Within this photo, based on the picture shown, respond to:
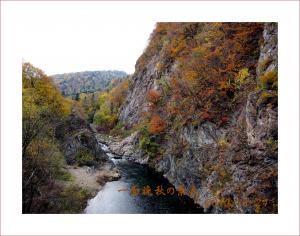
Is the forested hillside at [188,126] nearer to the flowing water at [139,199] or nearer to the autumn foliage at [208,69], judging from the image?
the autumn foliage at [208,69]

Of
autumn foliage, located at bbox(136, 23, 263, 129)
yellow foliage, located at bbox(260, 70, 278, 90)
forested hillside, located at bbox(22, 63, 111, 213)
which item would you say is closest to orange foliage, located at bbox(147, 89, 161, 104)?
autumn foliage, located at bbox(136, 23, 263, 129)

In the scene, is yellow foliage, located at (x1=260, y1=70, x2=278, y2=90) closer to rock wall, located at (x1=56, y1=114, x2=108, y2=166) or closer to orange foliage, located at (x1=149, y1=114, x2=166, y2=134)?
orange foliage, located at (x1=149, y1=114, x2=166, y2=134)

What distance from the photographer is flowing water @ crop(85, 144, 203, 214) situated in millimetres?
12367

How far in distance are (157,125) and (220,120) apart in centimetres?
479

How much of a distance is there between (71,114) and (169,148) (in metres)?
5.24

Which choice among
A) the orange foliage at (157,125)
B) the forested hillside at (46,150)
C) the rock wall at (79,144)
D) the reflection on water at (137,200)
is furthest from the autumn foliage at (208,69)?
the forested hillside at (46,150)

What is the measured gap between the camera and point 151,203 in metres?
12.9

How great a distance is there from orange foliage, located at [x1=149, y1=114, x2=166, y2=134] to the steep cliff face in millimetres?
62

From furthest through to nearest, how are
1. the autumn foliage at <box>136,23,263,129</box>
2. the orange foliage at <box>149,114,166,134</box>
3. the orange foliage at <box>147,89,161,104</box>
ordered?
the orange foliage at <box>147,89,161,104</box> < the orange foliage at <box>149,114,166,134</box> < the autumn foliage at <box>136,23,263,129</box>

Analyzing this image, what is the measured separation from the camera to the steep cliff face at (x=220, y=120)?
39.5 ft

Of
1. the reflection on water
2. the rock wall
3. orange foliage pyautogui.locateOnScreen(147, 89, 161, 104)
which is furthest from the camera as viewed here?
orange foliage pyautogui.locateOnScreen(147, 89, 161, 104)

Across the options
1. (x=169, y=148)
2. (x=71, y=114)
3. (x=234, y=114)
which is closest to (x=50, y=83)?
(x=71, y=114)

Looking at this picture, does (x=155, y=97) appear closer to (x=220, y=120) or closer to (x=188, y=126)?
(x=188, y=126)
